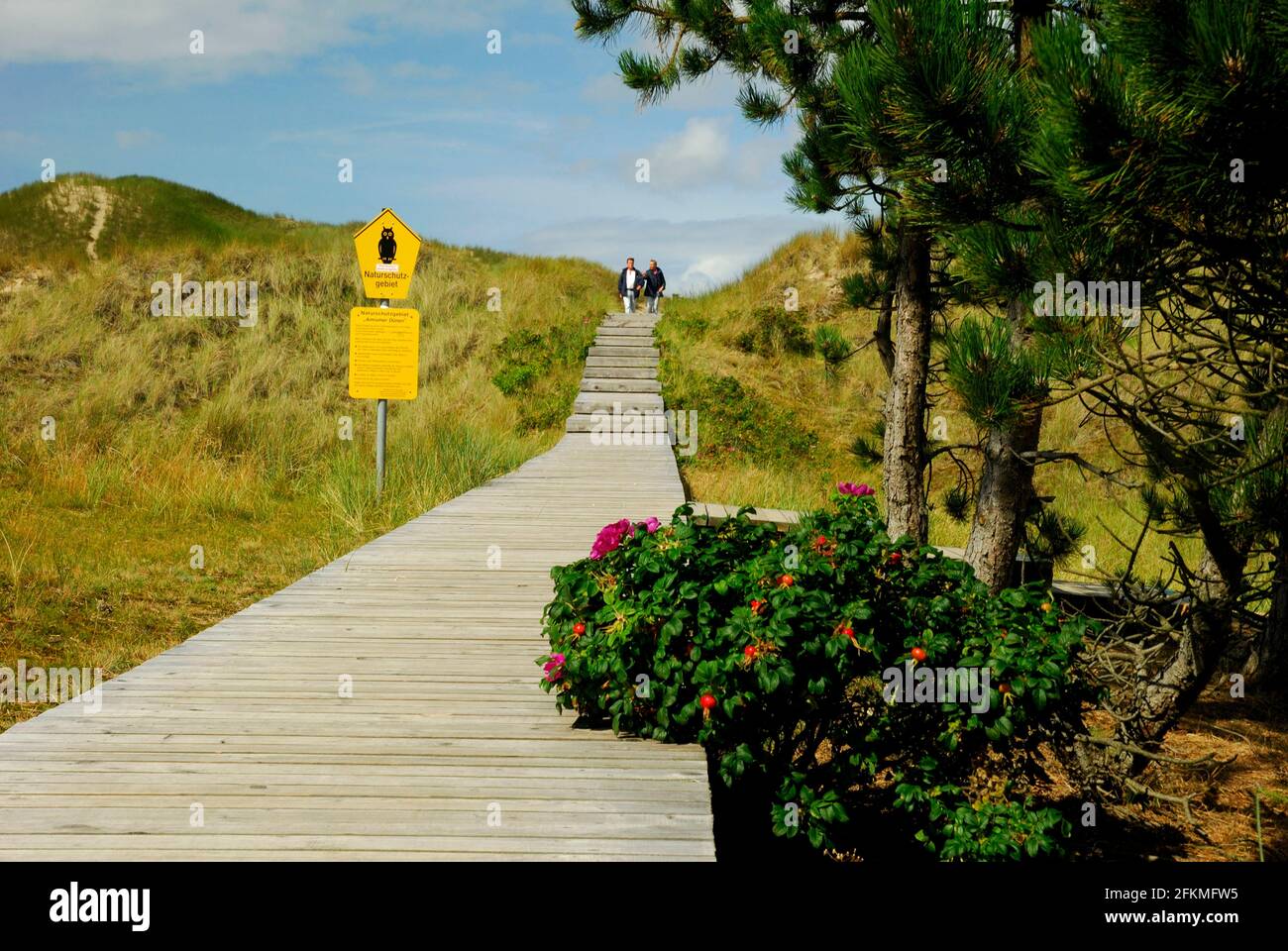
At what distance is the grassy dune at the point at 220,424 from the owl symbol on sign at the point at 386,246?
6.98ft

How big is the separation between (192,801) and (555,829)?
1.05 m

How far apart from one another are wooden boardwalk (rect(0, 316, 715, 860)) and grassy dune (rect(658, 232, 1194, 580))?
508 centimetres

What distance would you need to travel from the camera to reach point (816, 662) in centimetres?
346

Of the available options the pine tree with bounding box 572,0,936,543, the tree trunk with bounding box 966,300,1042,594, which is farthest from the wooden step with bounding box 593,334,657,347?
the tree trunk with bounding box 966,300,1042,594

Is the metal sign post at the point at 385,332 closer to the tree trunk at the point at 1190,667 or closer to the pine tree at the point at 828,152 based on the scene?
the pine tree at the point at 828,152

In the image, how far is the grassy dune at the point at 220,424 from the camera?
760 cm

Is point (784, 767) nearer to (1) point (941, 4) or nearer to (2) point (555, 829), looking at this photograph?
(2) point (555, 829)

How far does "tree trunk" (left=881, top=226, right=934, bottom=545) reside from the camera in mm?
7074

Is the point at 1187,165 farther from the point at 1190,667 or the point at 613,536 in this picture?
the point at 1190,667

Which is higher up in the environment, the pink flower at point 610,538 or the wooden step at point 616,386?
the wooden step at point 616,386

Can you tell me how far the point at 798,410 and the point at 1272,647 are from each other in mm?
11801

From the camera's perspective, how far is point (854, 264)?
77.2 ft

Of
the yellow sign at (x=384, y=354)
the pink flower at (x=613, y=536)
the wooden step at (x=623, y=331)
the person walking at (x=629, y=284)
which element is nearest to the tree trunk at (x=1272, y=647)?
the pink flower at (x=613, y=536)
